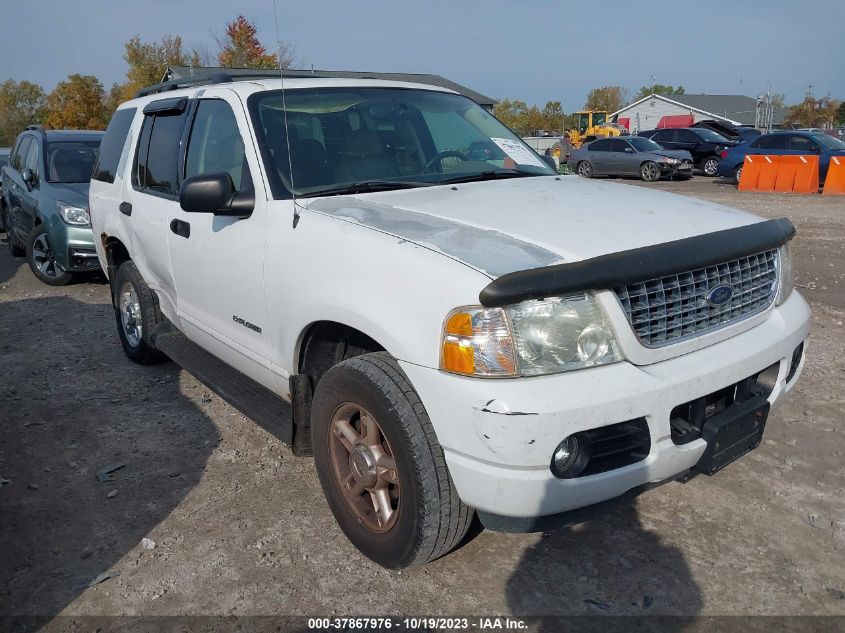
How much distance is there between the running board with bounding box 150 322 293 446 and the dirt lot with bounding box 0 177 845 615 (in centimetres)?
43

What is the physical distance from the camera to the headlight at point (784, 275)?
10.2 feet

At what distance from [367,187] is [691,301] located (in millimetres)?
1595

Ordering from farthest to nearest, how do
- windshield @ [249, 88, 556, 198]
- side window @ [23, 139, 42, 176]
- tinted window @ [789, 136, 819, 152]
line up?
tinted window @ [789, 136, 819, 152]
side window @ [23, 139, 42, 176]
windshield @ [249, 88, 556, 198]

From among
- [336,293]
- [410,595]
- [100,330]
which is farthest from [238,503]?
[100,330]

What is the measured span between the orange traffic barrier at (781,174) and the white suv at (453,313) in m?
16.5

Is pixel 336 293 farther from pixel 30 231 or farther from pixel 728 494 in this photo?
pixel 30 231

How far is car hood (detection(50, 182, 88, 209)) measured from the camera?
8180mm

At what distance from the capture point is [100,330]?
6648 mm

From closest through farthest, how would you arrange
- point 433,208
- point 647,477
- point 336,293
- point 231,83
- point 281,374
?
point 647,477
point 336,293
point 433,208
point 281,374
point 231,83

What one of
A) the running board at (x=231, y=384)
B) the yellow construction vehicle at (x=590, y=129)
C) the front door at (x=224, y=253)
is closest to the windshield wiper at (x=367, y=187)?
the front door at (x=224, y=253)

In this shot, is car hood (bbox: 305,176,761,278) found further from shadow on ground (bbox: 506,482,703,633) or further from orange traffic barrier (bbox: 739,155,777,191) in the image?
orange traffic barrier (bbox: 739,155,777,191)

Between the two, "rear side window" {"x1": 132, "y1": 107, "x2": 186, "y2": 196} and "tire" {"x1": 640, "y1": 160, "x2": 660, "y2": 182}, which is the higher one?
Answer: "rear side window" {"x1": 132, "y1": 107, "x2": 186, "y2": 196}

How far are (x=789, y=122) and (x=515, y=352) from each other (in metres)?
80.0

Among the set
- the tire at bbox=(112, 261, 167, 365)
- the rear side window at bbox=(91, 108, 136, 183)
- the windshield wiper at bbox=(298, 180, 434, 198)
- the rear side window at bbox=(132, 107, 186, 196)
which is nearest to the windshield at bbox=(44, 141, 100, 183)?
the rear side window at bbox=(91, 108, 136, 183)
